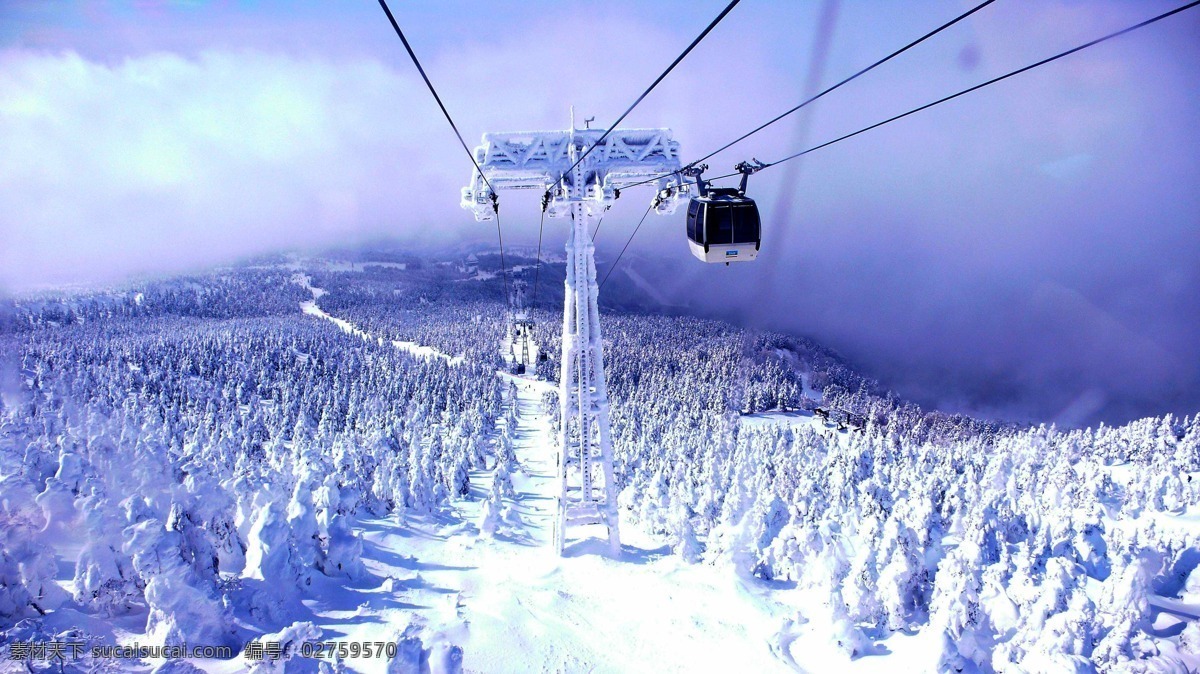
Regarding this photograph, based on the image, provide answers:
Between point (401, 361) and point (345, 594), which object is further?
point (401, 361)

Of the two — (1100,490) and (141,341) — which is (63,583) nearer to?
(1100,490)

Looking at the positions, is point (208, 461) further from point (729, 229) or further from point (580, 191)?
point (729, 229)

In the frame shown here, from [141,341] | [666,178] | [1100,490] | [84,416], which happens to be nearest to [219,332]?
[141,341]

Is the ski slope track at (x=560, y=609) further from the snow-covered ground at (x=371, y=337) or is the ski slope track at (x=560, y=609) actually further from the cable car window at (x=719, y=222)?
the snow-covered ground at (x=371, y=337)

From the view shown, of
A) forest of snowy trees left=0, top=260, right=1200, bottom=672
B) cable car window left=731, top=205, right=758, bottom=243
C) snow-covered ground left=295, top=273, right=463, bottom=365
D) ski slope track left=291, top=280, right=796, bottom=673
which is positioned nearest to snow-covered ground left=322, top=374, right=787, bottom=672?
ski slope track left=291, top=280, right=796, bottom=673

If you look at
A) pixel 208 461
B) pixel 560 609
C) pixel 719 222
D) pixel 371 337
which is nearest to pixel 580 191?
pixel 719 222

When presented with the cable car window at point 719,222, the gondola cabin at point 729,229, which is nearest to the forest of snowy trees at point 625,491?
the gondola cabin at point 729,229
